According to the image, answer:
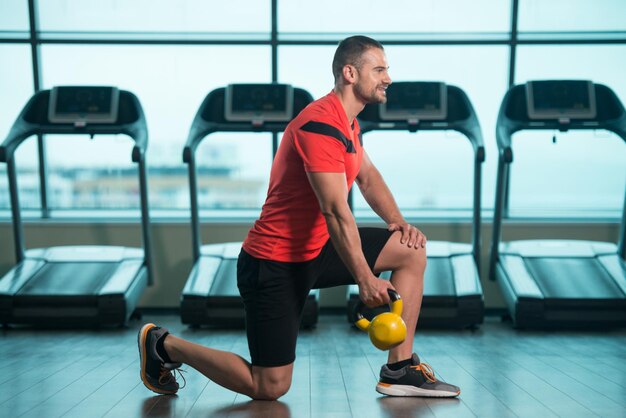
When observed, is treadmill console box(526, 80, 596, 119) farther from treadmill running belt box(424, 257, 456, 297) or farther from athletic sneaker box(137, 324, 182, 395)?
athletic sneaker box(137, 324, 182, 395)

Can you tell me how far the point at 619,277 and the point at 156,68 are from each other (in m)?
3.61

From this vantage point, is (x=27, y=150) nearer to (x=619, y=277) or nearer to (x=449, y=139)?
(x=449, y=139)

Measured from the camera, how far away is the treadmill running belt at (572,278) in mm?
4438

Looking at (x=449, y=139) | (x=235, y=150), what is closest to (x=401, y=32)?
(x=449, y=139)

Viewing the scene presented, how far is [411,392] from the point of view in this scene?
2.84m

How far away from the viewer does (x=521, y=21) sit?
5.33 m

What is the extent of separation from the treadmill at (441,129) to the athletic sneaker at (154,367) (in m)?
1.73

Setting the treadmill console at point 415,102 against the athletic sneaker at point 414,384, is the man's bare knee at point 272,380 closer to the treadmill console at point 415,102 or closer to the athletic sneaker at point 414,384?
the athletic sneaker at point 414,384

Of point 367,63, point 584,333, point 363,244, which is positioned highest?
point 367,63

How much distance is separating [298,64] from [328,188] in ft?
10.3

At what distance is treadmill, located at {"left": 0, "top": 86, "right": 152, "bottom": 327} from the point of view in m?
4.45

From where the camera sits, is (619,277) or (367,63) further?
(619,277)

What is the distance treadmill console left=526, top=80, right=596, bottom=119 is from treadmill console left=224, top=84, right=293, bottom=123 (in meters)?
1.58

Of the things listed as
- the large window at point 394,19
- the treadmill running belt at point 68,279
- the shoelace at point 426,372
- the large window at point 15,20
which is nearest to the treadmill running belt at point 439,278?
the shoelace at point 426,372
